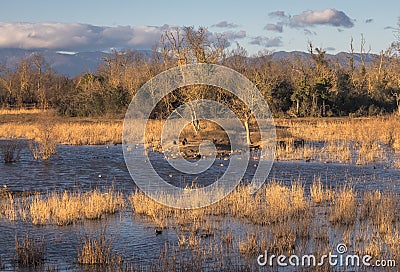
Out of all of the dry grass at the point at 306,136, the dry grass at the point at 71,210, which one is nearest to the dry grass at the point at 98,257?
A: the dry grass at the point at 71,210

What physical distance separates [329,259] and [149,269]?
3.38 m

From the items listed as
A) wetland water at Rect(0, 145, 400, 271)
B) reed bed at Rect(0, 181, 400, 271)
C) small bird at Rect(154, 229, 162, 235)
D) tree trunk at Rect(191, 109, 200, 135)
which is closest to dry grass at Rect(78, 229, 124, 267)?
reed bed at Rect(0, 181, 400, 271)

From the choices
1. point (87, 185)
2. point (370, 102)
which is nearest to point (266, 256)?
point (87, 185)

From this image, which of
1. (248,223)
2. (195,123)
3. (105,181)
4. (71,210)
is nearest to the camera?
(248,223)

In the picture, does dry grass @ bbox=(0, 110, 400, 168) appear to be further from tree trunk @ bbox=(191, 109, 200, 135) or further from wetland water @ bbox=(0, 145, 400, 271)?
wetland water @ bbox=(0, 145, 400, 271)

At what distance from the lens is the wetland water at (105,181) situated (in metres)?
11.5

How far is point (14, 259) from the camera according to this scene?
416 inches

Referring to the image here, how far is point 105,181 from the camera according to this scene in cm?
2098

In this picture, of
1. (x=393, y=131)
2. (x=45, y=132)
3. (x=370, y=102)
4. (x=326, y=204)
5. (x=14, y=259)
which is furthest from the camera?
(x=370, y=102)

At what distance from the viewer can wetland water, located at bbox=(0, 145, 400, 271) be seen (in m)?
11.5

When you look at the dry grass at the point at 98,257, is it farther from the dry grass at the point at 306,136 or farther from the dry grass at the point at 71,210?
the dry grass at the point at 306,136

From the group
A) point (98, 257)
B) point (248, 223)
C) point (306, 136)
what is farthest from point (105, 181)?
point (306, 136)

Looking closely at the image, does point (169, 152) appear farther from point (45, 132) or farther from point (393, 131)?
point (393, 131)

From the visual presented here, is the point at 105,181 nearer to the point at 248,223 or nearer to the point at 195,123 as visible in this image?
the point at 248,223
